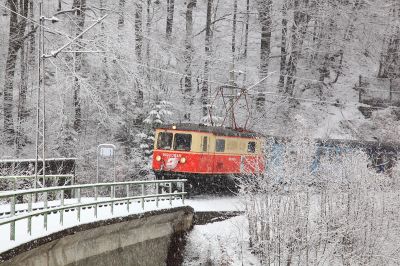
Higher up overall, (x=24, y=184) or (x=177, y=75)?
(x=177, y=75)

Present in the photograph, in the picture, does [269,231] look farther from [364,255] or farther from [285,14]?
[285,14]

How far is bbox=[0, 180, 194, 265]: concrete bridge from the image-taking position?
10906 millimetres

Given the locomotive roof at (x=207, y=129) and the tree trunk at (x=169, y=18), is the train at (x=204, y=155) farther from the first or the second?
the tree trunk at (x=169, y=18)

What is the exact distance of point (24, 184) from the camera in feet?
73.7

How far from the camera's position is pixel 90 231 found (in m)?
13.7

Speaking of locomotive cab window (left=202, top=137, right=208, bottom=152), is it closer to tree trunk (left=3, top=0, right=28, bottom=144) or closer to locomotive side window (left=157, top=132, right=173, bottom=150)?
locomotive side window (left=157, top=132, right=173, bottom=150)

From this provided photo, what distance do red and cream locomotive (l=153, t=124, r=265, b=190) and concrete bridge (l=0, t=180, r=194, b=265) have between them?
3838 millimetres

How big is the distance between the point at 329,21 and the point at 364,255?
28859 millimetres

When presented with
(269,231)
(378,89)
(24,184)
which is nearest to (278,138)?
(269,231)

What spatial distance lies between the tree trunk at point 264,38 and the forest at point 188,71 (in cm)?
8

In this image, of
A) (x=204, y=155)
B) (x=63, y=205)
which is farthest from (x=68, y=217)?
(x=204, y=155)

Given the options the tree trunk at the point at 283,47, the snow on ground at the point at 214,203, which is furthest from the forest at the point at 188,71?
the snow on ground at the point at 214,203

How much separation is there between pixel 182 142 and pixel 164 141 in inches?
36.3

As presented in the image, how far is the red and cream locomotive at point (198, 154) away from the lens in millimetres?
24703
